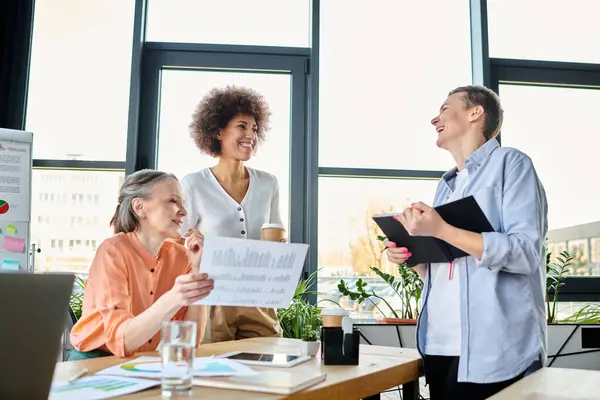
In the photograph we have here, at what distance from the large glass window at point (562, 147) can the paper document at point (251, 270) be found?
9.16 ft

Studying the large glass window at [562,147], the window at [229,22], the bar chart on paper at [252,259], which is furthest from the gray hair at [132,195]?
the large glass window at [562,147]

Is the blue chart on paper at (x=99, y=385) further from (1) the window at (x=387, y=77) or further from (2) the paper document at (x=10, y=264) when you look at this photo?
(1) the window at (x=387, y=77)

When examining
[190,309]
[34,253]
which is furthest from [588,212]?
[34,253]

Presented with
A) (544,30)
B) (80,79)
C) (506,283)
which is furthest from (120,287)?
(544,30)

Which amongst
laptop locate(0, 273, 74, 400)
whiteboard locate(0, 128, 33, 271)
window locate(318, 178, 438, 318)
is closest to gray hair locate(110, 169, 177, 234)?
laptop locate(0, 273, 74, 400)

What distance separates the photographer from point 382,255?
3.79m

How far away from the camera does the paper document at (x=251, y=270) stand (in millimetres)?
1479

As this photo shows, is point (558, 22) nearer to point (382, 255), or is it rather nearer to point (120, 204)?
point (382, 255)

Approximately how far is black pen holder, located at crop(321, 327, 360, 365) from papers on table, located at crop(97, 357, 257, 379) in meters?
0.25

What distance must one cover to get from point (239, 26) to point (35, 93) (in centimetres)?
137

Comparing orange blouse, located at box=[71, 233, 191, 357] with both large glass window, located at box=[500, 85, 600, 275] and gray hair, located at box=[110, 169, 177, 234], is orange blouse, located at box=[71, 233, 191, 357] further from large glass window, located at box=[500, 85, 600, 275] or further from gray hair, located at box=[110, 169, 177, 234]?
large glass window, located at box=[500, 85, 600, 275]

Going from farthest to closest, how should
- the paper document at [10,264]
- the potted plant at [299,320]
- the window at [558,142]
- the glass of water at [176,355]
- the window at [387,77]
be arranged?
the window at [558,142], the window at [387,77], the paper document at [10,264], the potted plant at [299,320], the glass of water at [176,355]

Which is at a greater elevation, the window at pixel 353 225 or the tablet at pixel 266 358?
the window at pixel 353 225

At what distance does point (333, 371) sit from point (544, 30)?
355 centimetres
